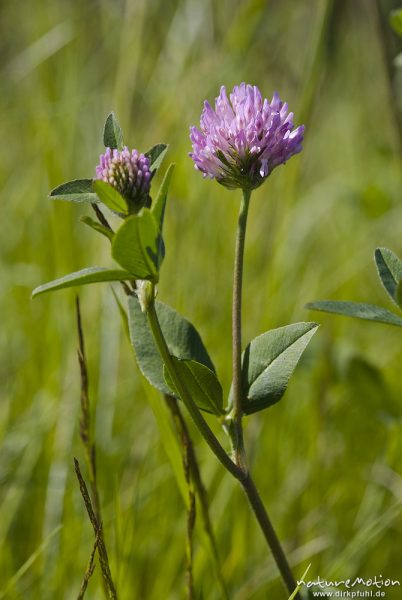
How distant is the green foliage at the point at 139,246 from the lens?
459 millimetres

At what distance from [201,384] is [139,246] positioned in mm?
117

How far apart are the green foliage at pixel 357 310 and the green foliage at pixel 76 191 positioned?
6.9 inches

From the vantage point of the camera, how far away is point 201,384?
1.77 feet

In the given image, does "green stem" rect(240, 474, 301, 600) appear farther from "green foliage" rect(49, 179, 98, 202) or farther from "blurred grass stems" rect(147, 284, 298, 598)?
"green foliage" rect(49, 179, 98, 202)

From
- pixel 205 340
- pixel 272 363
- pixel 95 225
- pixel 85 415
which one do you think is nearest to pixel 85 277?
pixel 95 225

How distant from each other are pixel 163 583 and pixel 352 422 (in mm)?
435

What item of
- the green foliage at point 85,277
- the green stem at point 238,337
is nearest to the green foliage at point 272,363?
the green stem at point 238,337

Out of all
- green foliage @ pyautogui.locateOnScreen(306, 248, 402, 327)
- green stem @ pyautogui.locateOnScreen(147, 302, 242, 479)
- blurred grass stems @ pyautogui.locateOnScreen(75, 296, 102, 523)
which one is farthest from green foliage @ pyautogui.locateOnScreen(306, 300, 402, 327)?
blurred grass stems @ pyautogui.locateOnScreen(75, 296, 102, 523)

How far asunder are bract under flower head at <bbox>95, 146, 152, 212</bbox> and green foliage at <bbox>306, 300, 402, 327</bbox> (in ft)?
0.46

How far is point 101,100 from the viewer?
209cm

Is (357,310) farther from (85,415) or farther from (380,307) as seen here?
(85,415)

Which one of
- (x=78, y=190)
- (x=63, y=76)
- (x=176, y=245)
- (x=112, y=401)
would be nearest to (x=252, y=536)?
(x=112, y=401)

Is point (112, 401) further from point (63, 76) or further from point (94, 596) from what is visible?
point (63, 76)

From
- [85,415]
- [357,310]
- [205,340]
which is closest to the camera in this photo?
[357,310]
